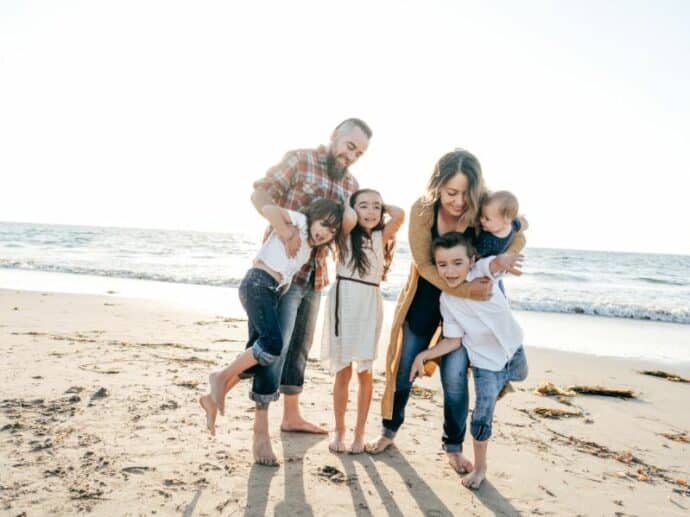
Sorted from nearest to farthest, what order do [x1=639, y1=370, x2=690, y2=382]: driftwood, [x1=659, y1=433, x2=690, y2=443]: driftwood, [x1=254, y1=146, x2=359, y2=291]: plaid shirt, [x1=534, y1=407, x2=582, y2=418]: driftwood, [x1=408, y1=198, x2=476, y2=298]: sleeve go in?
[x1=408, y1=198, x2=476, y2=298]: sleeve → [x1=254, y1=146, x2=359, y2=291]: plaid shirt → [x1=659, y1=433, x2=690, y2=443]: driftwood → [x1=534, y1=407, x2=582, y2=418]: driftwood → [x1=639, y1=370, x2=690, y2=382]: driftwood

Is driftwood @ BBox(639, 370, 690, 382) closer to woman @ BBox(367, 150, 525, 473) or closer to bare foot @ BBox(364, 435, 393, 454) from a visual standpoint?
woman @ BBox(367, 150, 525, 473)

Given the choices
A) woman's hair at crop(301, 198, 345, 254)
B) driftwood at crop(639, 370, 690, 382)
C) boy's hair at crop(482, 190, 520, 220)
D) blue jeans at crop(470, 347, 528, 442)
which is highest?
boy's hair at crop(482, 190, 520, 220)

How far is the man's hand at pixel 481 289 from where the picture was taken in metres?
2.77

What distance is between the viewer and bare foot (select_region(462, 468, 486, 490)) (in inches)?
107

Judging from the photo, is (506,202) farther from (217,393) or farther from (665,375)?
(665,375)

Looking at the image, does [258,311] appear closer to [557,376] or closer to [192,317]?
[557,376]

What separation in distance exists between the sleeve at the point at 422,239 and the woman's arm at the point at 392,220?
0.47 feet

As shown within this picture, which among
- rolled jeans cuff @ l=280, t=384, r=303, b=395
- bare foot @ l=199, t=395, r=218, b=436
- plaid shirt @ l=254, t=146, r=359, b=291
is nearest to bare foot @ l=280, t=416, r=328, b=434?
rolled jeans cuff @ l=280, t=384, r=303, b=395

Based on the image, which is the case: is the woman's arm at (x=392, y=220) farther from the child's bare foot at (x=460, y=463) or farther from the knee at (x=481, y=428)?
the child's bare foot at (x=460, y=463)

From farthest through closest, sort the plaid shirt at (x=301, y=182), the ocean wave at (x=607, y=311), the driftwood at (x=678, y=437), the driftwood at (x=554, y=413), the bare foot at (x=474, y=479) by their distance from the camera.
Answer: the ocean wave at (x=607, y=311) < the driftwood at (x=554, y=413) < the driftwood at (x=678, y=437) < the plaid shirt at (x=301, y=182) < the bare foot at (x=474, y=479)

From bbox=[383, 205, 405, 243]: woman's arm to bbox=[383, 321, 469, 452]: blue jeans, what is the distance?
1.79 ft

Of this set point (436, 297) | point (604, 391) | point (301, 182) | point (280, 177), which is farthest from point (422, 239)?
point (604, 391)

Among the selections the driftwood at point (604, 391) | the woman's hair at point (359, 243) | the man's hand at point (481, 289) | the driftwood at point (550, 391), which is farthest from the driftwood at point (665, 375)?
the woman's hair at point (359, 243)

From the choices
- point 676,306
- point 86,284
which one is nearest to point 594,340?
point 676,306
